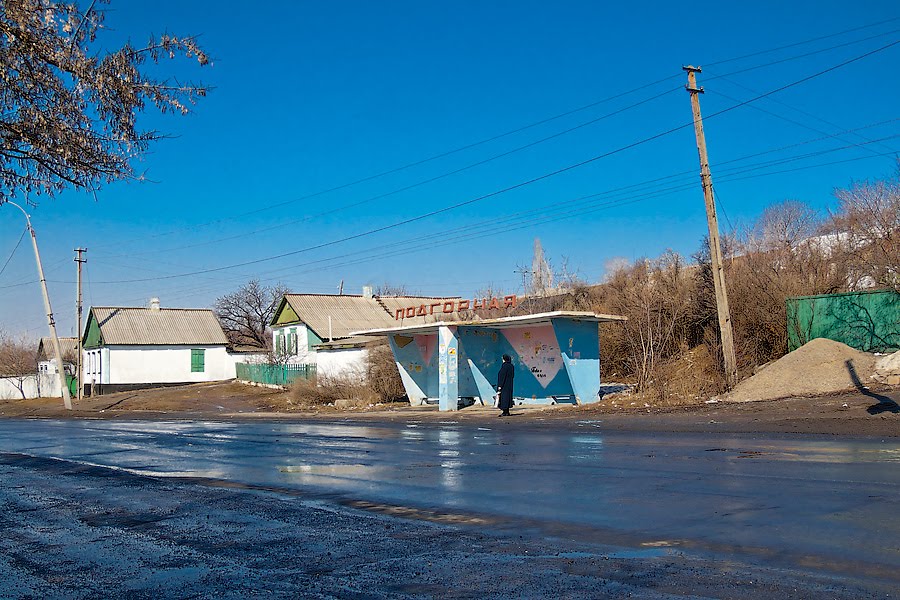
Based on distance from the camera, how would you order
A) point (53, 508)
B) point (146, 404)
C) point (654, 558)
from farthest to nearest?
point (146, 404) → point (53, 508) → point (654, 558)

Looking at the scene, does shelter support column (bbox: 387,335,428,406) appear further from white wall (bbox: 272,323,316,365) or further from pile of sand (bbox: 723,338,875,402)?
white wall (bbox: 272,323,316,365)

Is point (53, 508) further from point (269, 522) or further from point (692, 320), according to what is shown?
point (692, 320)

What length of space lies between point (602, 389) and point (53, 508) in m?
23.4

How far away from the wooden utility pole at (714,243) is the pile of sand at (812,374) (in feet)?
3.36

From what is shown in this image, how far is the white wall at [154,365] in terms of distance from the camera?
6284cm

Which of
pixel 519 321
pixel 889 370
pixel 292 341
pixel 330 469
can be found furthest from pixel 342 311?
pixel 330 469

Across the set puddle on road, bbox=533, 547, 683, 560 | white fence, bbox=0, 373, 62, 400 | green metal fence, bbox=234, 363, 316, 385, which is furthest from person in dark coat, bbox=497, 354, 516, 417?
white fence, bbox=0, 373, 62, 400

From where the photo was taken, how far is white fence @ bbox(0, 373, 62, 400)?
6688 centimetres

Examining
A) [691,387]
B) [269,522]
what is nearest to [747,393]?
[691,387]

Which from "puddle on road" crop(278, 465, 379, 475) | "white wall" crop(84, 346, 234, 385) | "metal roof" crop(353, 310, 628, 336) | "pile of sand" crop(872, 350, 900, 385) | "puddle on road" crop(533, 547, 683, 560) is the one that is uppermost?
"white wall" crop(84, 346, 234, 385)

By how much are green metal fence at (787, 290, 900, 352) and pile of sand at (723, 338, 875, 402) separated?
179 centimetres

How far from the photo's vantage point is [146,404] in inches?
1897

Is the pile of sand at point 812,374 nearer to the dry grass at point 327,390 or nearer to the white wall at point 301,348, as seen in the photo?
the dry grass at point 327,390

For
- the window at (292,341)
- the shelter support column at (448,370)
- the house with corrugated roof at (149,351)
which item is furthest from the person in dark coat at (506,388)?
the house with corrugated roof at (149,351)
